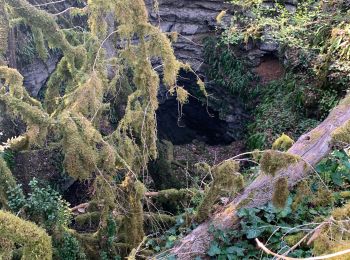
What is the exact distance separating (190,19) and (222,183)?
8015 mm

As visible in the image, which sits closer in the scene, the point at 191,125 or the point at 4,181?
the point at 4,181

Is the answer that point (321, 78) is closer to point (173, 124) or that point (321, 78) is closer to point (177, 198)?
point (177, 198)

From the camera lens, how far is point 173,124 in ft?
39.7

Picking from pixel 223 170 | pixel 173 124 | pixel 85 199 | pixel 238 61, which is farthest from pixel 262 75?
pixel 223 170

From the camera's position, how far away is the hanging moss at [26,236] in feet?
7.88

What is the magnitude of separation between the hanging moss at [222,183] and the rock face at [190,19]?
6.98 metres

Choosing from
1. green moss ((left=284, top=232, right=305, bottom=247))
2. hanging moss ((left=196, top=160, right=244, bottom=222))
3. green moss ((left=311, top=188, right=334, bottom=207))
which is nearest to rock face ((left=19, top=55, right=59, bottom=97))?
hanging moss ((left=196, top=160, right=244, bottom=222))

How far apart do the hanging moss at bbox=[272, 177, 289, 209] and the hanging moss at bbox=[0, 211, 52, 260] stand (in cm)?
179

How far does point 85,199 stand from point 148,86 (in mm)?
3956

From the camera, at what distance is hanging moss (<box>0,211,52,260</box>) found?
7.88 ft

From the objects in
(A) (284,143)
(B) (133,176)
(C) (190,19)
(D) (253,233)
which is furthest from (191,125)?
(D) (253,233)

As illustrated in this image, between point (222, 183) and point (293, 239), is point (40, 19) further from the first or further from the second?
point (293, 239)

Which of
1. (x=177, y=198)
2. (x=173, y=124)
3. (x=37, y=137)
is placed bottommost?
(x=173, y=124)

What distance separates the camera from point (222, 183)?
11.0 ft
